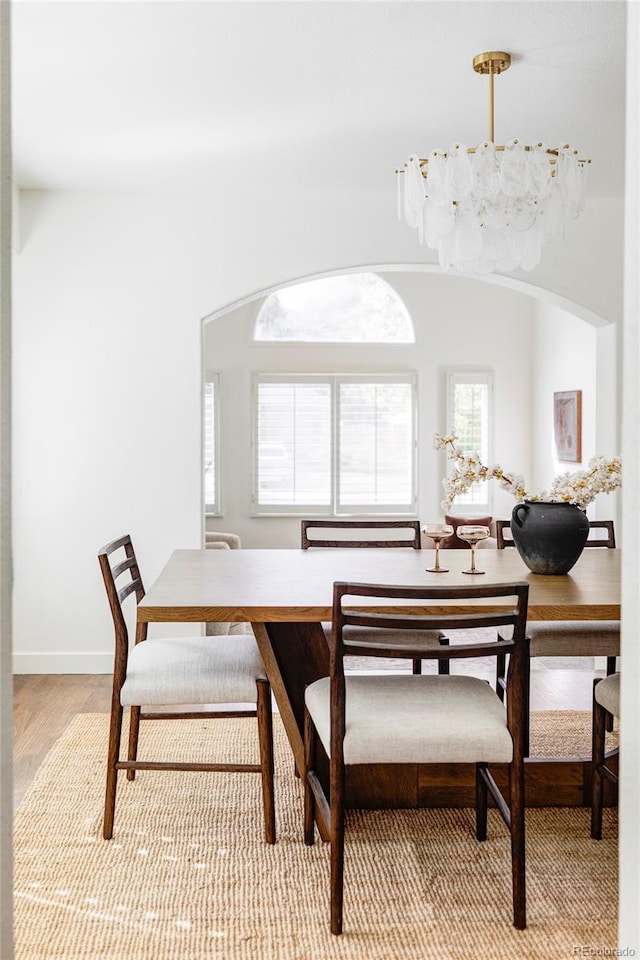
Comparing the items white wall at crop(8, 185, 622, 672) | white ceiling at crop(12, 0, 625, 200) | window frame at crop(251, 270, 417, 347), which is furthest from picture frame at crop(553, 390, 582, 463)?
white ceiling at crop(12, 0, 625, 200)

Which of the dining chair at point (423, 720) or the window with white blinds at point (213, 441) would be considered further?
the window with white blinds at point (213, 441)

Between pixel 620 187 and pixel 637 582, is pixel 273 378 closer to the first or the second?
pixel 620 187

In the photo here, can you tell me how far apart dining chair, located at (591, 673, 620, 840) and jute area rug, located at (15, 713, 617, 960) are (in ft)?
0.28

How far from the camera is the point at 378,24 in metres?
2.80

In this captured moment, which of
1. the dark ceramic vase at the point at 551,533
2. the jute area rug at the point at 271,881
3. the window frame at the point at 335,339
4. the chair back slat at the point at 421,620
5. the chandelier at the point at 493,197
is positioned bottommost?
the jute area rug at the point at 271,881

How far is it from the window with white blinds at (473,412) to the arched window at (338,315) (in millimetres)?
632

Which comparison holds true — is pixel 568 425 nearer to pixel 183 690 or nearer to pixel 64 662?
pixel 64 662

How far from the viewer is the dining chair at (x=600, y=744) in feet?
8.25

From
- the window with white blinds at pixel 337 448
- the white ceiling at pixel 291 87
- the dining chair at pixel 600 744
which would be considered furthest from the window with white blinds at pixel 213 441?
the dining chair at pixel 600 744

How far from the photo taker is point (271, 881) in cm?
242

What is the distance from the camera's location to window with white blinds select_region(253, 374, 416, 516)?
854 centimetres

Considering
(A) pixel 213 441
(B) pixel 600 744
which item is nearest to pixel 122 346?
(B) pixel 600 744

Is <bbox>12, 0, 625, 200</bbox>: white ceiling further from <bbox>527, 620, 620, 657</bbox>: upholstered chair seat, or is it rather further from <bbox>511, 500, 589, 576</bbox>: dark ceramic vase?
<bbox>527, 620, 620, 657</bbox>: upholstered chair seat

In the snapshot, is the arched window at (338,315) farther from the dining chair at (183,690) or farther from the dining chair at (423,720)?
the dining chair at (423,720)
